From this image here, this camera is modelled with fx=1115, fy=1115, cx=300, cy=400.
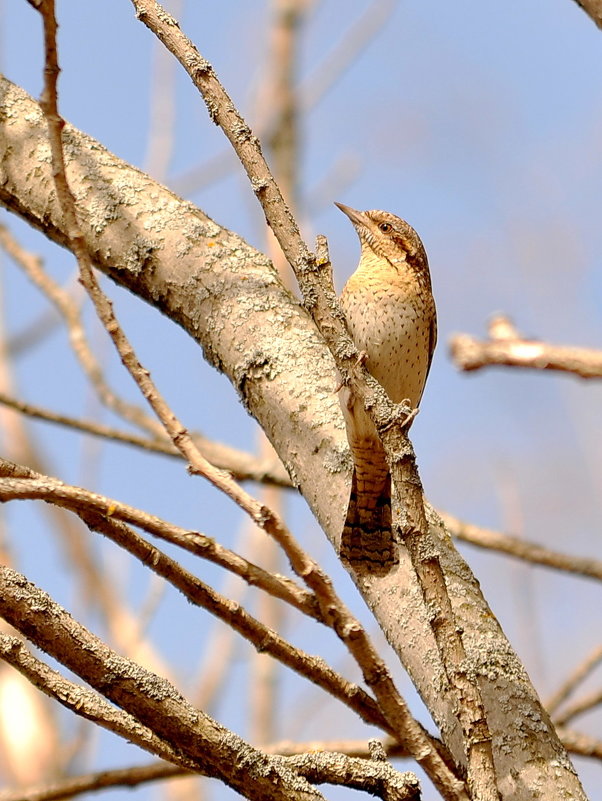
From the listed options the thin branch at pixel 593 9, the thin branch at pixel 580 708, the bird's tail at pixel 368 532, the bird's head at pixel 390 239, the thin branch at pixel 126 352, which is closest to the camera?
the thin branch at pixel 593 9

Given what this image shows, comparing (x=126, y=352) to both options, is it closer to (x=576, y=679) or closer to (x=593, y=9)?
(x=593, y=9)

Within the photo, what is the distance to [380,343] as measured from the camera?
305 cm

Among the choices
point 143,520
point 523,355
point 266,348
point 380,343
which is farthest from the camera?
point 380,343

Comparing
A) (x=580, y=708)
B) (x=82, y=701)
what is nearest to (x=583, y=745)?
(x=580, y=708)

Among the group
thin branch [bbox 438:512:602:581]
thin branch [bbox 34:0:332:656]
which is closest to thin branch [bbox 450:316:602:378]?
thin branch [bbox 34:0:332:656]

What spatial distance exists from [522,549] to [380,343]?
70cm

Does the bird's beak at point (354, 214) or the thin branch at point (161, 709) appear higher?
the bird's beak at point (354, 214)

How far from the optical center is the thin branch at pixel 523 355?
6.58ft

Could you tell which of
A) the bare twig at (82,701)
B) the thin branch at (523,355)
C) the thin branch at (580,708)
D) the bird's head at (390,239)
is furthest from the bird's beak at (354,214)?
the bare twig at (82,701)

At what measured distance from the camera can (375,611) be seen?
2.31 metres

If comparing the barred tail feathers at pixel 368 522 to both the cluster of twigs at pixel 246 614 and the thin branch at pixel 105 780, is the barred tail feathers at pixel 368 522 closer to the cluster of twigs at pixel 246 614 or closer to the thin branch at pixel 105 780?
the cluster of twigs at pixel 246 614

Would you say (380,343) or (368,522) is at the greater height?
(380,343)

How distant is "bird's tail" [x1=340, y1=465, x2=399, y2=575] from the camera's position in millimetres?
2305

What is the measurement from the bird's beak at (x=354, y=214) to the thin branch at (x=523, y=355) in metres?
1.29
